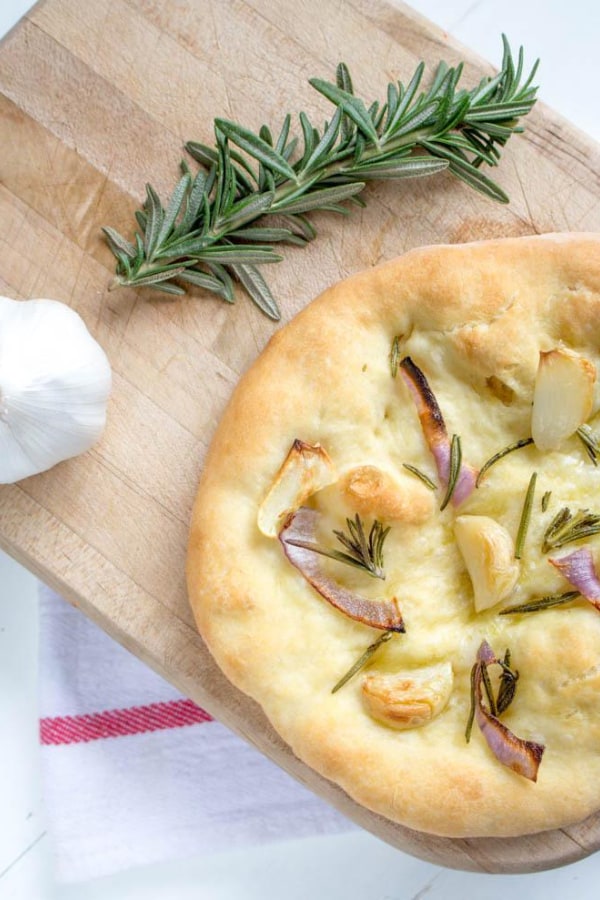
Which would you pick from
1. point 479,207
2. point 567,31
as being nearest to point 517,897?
point 479,207

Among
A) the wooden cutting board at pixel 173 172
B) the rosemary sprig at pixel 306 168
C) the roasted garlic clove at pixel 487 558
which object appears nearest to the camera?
the roasted garlic clove at pixel 487 558

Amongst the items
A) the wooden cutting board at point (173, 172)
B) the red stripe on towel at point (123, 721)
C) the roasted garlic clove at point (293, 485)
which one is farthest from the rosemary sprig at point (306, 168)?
the red stripe on towel at point (123, 721)

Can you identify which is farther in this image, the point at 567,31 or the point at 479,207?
the point at 567,31

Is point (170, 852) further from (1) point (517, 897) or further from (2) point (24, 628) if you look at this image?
(1) point (517, 897)

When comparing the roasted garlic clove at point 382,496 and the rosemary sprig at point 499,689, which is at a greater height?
the roasted garlic clove at point 382,496

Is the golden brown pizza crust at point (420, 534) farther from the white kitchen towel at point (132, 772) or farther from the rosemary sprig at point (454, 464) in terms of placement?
the white kitchen towel at point (132, 772)

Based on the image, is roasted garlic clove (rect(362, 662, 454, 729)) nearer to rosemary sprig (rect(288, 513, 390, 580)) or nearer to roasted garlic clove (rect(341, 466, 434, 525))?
rosemary sprig (rect(288, 513, 390, 580))

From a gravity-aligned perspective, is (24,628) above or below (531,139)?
below
